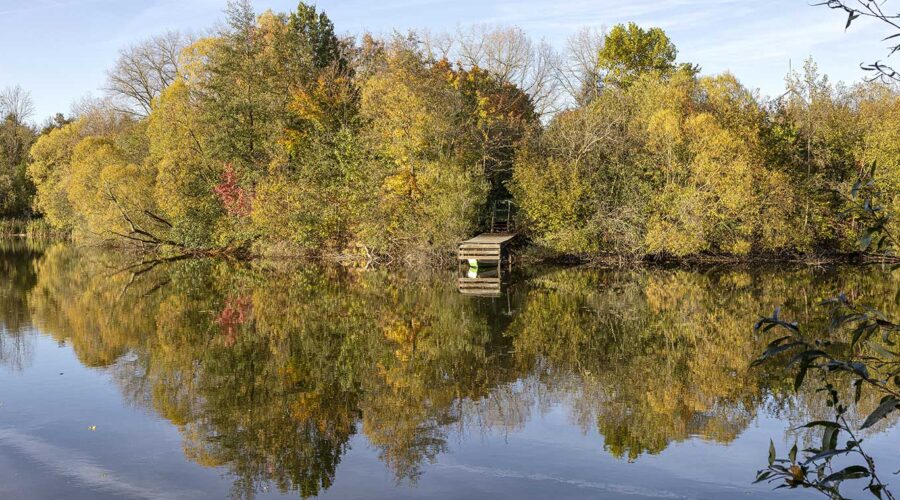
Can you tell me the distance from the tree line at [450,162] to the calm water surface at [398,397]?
9053 millimetres

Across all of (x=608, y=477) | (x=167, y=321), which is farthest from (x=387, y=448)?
(x=167, y=321)

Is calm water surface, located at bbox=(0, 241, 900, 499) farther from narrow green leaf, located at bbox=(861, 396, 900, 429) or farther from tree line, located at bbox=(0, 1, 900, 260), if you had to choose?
tree line, located at bbox=(0, 1, 900, 260)

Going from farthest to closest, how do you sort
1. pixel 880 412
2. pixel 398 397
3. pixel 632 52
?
1. pixel 632 52
2. pixel 398 397
3. pixel 880 412

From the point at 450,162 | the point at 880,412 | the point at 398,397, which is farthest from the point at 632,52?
the point at 880,412

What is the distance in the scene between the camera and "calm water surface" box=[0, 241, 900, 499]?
7.84m

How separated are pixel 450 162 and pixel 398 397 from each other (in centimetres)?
1994

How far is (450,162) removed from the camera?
29859 millimetres

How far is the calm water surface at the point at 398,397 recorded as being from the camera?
309 inches

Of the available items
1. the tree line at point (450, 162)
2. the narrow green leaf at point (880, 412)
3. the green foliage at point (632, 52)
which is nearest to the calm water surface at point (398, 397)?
the narrow green leaf at point (880, 412)

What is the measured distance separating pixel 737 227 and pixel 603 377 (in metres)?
19.1

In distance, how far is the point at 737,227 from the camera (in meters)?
28.6

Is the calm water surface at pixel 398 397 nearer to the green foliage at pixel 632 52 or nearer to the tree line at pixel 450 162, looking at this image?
the tree line at pixel 450 162

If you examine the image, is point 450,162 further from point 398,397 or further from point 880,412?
point 880,412

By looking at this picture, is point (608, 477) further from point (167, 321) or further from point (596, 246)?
point (596, 246)
